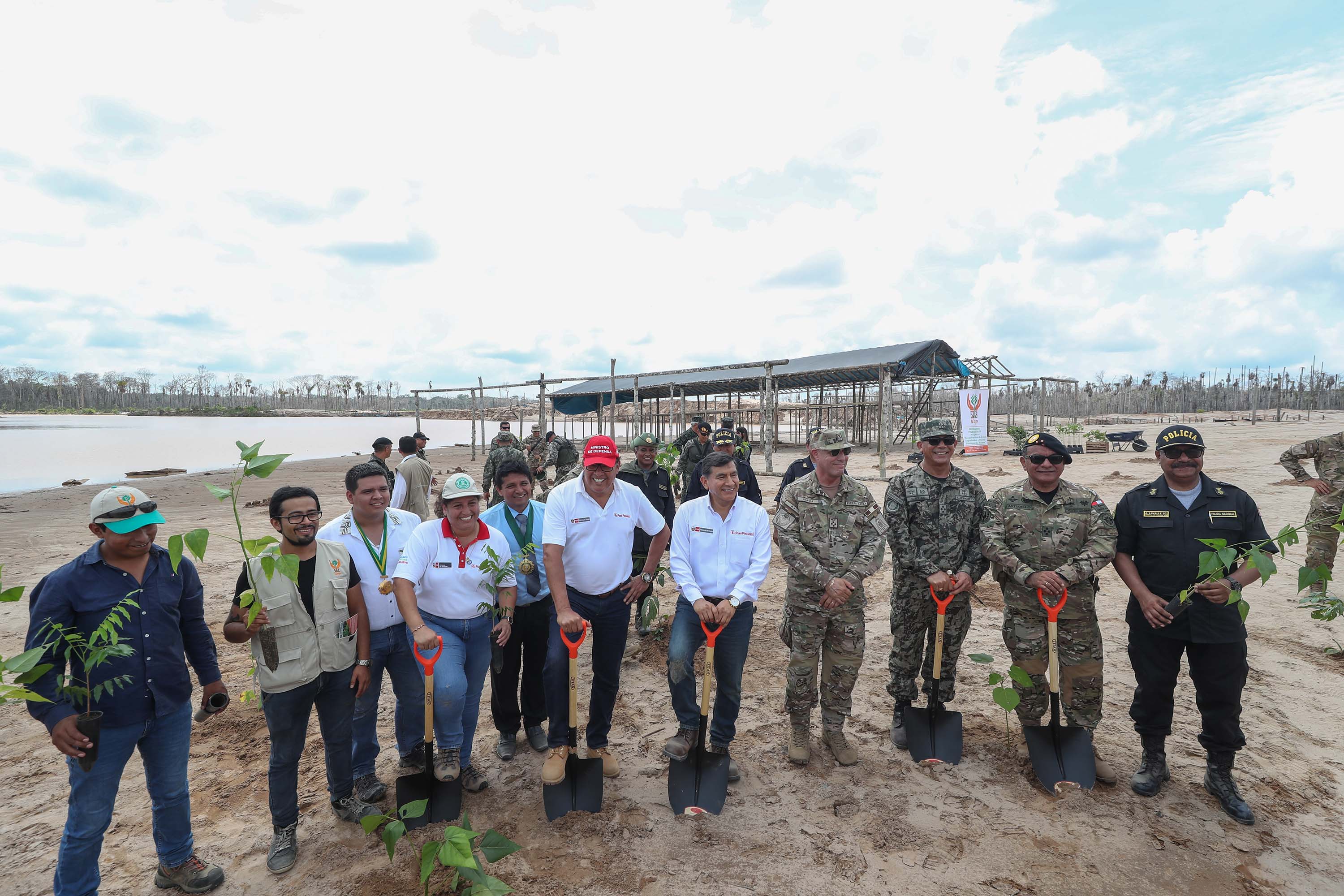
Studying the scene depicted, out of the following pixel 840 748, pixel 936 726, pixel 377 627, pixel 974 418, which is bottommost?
pixel 840 748

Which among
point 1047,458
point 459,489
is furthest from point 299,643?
point 1047,458

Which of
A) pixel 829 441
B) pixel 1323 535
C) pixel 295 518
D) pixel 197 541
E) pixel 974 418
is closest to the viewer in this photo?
pixel 197 541

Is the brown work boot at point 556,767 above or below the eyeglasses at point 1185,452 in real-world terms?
below

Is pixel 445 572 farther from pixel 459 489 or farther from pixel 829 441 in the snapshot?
Answer: pixel 829 441

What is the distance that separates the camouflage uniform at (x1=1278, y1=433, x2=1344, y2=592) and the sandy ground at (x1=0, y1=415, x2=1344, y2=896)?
1575 mm

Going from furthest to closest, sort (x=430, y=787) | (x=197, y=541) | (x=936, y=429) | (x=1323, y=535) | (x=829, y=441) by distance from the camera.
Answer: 1. (x=1323, y=535)
2. (x=936, y=429)
3. (x=829, y=441)
4. (x=430, y=787)
5. (x=197, y=541)

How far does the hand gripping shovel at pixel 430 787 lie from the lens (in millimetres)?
3230

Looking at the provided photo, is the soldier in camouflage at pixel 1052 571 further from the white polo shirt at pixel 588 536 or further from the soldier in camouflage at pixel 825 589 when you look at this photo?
the white polo shirt at pixel 588 536

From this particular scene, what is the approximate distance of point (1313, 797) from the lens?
336 centimetres

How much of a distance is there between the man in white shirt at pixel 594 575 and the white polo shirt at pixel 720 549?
29 centimetres

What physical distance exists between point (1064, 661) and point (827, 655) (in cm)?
141

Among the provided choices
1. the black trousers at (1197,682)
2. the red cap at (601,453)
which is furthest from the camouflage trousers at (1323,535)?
the red cap at (601,453)

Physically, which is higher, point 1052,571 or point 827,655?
point 1052,571

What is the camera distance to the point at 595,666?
12.2 ft
